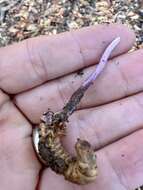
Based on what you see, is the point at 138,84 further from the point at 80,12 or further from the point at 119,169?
the point at 80,12

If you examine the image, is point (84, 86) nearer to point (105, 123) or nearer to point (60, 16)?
point (105, 123)

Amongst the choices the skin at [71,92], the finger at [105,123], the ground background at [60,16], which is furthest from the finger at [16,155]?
the ground background at [60,16]

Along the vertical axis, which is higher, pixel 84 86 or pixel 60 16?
pixel 84 86

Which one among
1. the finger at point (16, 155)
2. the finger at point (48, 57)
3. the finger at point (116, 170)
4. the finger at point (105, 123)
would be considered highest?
the finger at point (48, 57)

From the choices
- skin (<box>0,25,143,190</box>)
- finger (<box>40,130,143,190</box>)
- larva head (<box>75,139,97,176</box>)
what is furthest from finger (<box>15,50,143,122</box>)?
larva head (<box>75,139,97,176</box>)

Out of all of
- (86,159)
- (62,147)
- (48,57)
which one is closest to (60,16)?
(48,57)

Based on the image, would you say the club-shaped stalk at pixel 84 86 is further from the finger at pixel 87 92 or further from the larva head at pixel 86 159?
the larva head at pixel 86 159
